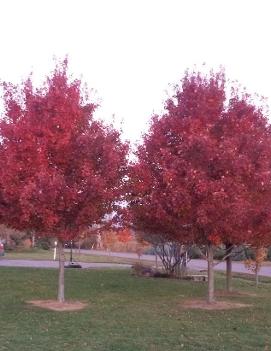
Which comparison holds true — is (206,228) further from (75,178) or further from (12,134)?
(12,134)

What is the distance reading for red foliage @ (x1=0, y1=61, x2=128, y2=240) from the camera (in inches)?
511

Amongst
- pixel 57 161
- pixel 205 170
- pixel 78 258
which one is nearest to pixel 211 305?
pixel 205 170

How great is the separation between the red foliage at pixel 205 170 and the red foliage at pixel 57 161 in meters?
0.93

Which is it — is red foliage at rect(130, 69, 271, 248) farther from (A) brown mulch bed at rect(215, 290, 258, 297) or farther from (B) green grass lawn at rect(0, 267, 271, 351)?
(A) brown mulch bed at rect(215, 290, 258, 297)

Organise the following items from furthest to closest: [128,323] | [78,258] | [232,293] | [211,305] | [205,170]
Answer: [78,258] < [232,293] < [211,305] < [205,170] < [128,323]

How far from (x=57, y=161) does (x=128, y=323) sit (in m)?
4.23

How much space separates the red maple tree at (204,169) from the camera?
13.2 m

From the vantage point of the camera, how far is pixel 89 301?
49.1 feet

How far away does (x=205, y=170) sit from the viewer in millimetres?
13641

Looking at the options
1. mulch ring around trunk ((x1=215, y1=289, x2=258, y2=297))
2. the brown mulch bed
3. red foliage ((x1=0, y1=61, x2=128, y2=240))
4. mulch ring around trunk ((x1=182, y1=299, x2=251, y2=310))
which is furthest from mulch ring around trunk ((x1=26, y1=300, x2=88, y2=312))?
the brown mulch bed

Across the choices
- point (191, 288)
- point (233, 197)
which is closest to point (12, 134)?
point (233, 197)

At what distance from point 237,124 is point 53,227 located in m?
4.90

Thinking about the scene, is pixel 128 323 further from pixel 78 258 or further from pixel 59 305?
pixel 78 258

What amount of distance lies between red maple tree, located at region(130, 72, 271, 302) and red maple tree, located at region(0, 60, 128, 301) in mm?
923
